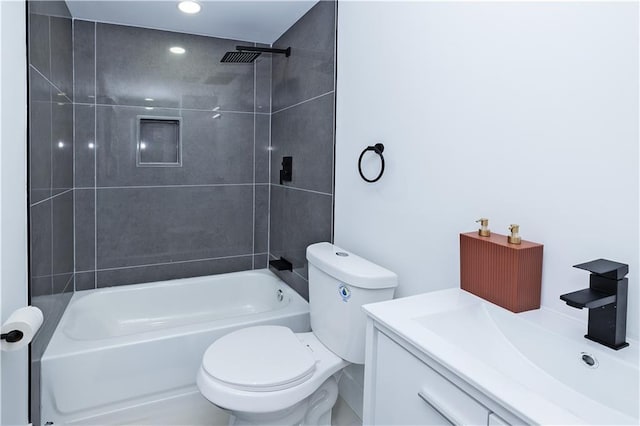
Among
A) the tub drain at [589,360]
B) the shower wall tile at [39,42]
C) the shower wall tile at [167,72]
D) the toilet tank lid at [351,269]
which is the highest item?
the shower wall tile at [167,72]

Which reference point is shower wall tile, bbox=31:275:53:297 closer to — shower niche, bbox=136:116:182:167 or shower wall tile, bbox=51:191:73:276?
shower wall tile, bbox=51:191:73:276

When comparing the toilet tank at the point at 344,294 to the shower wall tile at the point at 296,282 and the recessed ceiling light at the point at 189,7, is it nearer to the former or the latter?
the shower wall tile at the point at 296,282

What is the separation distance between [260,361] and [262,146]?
1.84 meters

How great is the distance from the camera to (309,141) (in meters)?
2.45

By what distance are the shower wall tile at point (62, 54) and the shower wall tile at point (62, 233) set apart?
606 millimetres

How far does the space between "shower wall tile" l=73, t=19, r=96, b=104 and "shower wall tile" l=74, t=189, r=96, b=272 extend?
0.61m

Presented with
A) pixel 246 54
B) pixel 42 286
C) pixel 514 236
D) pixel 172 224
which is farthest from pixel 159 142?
pixel 514 236

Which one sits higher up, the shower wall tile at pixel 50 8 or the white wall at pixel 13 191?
the shower wall tile at pixel 50 8

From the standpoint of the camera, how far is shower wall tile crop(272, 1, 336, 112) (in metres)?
2.21

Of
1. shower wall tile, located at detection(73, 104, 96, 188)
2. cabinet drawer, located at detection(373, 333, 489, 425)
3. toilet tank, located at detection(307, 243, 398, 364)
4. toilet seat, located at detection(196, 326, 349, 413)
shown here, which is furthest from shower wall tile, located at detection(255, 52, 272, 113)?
cabinet drawer, located at detection(373, 333, 489, 425)

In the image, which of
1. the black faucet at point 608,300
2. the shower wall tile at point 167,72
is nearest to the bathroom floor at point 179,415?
the black faucet at point 608,300

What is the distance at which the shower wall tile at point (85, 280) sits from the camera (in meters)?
2.65

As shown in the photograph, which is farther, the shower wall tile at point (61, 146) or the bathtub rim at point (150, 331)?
the shower wall tile at point (61, 146)

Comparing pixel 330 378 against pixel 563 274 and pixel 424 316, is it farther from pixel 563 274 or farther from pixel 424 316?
pixel 563 274
